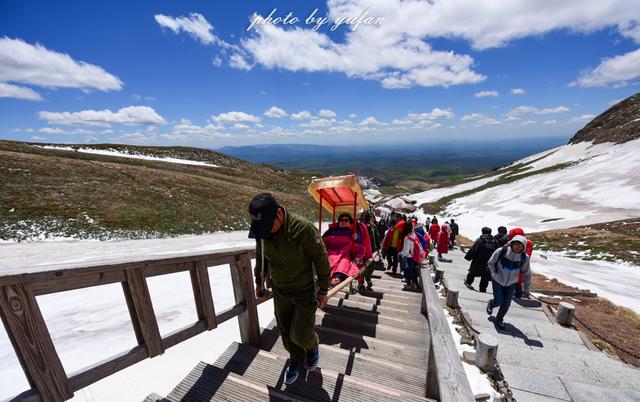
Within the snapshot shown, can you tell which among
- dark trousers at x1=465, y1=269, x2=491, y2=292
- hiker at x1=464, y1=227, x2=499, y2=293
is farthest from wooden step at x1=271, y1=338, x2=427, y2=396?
dark trousers at x1=465, y1=269, x2=491, y2=292

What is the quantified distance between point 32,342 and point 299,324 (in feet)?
8.04

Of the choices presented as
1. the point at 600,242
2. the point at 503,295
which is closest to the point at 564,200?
the point at 600,242

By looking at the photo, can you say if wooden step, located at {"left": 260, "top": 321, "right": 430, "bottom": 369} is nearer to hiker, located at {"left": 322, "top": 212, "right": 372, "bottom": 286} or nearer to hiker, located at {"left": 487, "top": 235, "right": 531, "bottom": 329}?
hiker, located at {"left": 322, "top": 212, "right": 372, "bottom": 286}

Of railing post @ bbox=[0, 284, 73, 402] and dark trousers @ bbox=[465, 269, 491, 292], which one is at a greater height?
railing post @ bbox=[0, 284, 73, 402]

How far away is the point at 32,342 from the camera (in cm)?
225

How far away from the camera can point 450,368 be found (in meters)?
2.69

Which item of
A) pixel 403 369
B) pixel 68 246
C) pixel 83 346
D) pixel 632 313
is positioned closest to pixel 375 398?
pixel 403 369

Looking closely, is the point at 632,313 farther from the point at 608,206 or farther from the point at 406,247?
the point at 608,206

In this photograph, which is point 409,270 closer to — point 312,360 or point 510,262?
point 510,262

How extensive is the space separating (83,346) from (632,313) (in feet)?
49.5

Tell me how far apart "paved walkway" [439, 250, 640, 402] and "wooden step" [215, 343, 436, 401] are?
3.18 metres

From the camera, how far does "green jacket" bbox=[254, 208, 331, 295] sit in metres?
3.44

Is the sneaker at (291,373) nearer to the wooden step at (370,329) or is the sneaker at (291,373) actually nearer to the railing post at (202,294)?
the railing post at (202,294)

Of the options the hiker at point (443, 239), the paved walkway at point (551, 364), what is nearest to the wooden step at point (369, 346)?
the paved walkway at point (551, 364)
